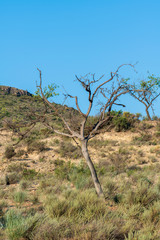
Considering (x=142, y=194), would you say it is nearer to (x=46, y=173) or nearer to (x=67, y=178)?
(x=67, y=178)

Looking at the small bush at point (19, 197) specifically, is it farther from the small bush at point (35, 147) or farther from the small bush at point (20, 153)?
the small bush at point (35, 147)

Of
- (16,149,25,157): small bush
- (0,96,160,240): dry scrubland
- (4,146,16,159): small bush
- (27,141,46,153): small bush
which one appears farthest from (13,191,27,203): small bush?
(27,141,46,153): small bush

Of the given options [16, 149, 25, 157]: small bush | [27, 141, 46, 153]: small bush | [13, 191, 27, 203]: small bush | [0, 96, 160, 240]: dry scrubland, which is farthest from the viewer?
[27, 141, 46, 153]: small bush

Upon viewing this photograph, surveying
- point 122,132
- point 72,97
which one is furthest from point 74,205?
point 122,132

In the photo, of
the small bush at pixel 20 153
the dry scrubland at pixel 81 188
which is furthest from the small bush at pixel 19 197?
the small bush at pixel 20 153

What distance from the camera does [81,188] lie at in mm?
9898

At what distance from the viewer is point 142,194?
7.59 m

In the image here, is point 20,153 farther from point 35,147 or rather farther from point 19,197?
point 19,197

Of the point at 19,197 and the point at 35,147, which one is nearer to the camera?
the point at 19,197

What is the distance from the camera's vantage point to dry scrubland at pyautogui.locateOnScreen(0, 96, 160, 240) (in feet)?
15.4

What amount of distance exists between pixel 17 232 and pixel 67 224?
1.11 metres

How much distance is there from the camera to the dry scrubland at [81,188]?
4.70m

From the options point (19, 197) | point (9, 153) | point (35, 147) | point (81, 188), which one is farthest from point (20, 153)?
point (19, 197)

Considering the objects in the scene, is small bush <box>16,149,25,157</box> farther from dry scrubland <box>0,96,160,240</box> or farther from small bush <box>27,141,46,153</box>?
small bush <box>27,141,46,153</box>
